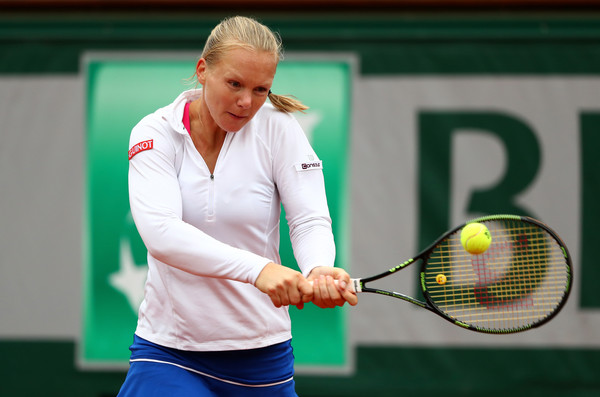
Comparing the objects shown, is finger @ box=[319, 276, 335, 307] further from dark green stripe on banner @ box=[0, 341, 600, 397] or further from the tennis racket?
dark green stripe on banner @ box=[0, 341, 600, 397]

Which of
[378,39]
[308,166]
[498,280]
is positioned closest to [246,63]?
[308,166]

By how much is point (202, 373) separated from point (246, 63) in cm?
94

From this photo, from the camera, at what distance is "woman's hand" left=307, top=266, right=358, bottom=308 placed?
81.5 inches

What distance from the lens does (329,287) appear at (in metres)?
2.07

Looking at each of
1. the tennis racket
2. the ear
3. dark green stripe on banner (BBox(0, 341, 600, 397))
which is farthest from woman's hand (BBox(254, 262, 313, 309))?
dark green stripe on banner (BBox(0, 341, 600, 397))

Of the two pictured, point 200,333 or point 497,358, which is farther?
point 497,358

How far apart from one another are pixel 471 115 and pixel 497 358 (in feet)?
5.05

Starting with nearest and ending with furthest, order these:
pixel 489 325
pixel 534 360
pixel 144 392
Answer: pixel 144 392, pixel 489 325, pixel 534 360

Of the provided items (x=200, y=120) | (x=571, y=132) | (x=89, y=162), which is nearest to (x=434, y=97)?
(x=571, y=132)

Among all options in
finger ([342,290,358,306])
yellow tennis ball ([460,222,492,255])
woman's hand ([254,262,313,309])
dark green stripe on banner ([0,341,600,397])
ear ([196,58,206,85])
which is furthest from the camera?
dark green stripe on banner ([0,341,600,397])

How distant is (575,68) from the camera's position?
4.65 metres

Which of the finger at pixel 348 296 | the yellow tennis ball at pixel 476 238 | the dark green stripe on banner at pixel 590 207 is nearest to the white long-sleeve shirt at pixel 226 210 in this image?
the finger at pixel 348 296

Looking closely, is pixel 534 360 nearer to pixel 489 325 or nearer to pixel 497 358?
pixel 497 358

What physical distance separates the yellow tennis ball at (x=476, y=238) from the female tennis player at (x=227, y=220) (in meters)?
0.53
